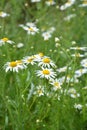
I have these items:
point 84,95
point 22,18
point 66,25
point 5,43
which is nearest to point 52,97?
point 84,95

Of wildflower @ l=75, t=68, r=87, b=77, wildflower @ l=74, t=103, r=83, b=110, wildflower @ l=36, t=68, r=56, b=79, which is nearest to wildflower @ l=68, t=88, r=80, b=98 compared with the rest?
wildflower @ l=74, t=103, r=83, b=110

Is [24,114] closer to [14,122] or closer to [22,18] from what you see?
[14,122]

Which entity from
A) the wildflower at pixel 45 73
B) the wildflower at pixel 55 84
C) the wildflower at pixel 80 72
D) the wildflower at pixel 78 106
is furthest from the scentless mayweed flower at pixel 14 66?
the wildflower at pixel 80 72

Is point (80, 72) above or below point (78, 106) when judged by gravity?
above

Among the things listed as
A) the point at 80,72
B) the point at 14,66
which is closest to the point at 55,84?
the point at 14,66

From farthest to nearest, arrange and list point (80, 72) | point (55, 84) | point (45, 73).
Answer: point (80, 72) → point (55, 84) → point (45, 73)

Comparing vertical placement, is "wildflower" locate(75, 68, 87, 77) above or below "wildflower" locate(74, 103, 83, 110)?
above

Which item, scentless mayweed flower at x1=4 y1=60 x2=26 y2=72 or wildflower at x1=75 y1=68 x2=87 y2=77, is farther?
wildflower at x1=75 y1=68 x2=87 y2=77

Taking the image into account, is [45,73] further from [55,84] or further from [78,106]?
[78,106]

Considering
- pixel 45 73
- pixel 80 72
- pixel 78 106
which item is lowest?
pixel 78 106

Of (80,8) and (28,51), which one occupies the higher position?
(80,8)

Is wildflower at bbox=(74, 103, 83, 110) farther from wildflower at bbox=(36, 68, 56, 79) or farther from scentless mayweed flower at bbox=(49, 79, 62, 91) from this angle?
wildflower at bbox=(36, 68, 56, 79)
